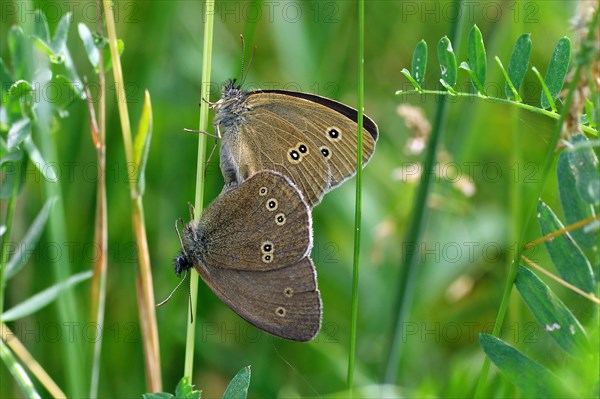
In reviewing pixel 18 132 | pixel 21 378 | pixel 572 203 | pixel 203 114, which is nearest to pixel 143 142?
pixel 203 114

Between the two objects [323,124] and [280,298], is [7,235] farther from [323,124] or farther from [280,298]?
[323,124]

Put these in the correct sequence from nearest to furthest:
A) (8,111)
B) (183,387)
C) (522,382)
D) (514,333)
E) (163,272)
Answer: (522,382) → (183,387) → (8,111) → (514,333) → (163,272)

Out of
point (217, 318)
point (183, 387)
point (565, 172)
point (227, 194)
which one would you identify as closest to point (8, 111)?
point (227, 194)

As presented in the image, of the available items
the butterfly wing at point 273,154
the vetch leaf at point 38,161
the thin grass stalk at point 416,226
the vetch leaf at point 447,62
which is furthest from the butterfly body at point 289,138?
the vetch leaf at point 447,62

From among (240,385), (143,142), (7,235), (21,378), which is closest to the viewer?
(240,385)

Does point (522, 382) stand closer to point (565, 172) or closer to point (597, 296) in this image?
point (597, 296)

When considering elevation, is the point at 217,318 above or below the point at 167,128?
below

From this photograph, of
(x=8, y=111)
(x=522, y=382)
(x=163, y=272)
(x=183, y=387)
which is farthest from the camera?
(x=163, y=272)
